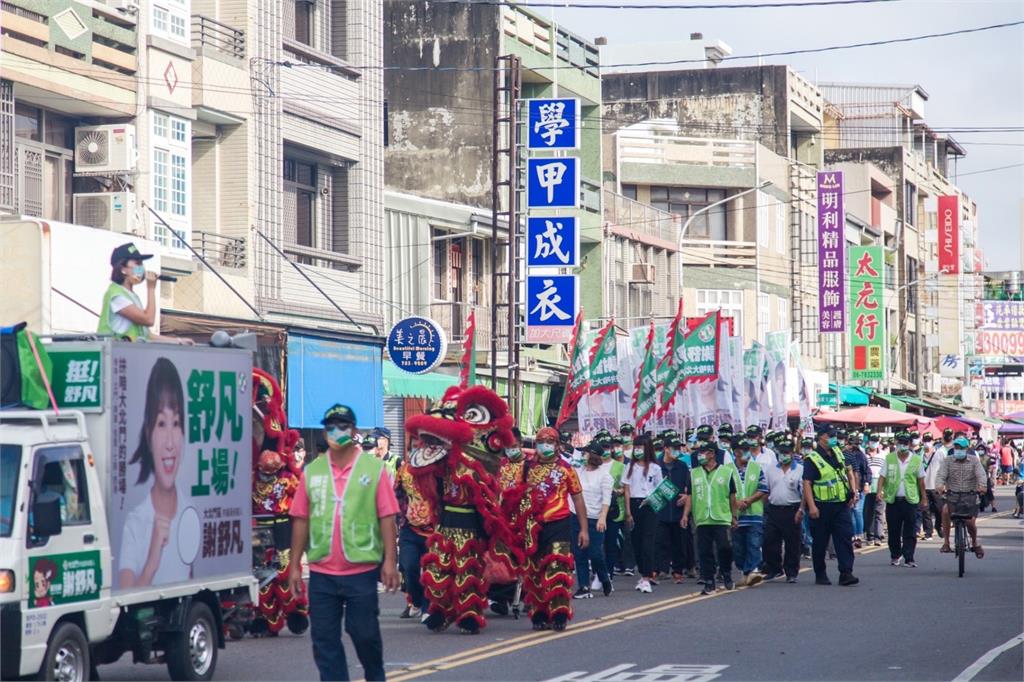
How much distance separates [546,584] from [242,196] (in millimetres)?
11913

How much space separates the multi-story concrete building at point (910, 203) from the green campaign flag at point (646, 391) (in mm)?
41373

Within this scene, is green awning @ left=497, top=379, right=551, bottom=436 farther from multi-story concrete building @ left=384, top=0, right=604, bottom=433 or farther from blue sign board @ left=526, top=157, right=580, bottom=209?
blue sign board @ left=526, top=157, right=580, bottom=209

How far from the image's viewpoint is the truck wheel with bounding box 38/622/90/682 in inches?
400

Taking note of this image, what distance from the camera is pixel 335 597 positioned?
10.0 meters

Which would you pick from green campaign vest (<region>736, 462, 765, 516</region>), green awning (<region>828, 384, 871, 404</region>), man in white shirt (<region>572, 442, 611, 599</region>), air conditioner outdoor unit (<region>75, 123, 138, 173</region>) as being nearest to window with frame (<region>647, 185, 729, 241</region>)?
green awning (<region>828, 384, 871, 404</region>)

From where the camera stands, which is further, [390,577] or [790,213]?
[790,213]

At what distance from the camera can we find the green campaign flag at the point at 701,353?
27719 mm

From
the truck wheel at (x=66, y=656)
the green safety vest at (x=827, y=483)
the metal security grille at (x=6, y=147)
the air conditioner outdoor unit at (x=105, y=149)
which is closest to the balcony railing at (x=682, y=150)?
the air conditioner outdoor unit at (x=105, y=149)

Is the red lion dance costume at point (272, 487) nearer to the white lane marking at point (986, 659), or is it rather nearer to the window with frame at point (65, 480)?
the window with frame at point (65, 480)

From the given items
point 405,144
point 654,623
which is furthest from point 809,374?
point 654,623

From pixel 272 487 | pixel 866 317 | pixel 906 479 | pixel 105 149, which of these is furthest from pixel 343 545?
pixel 866 317

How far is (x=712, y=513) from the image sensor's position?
19578mm

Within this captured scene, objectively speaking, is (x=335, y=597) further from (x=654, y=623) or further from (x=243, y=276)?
(x=243, y=276)

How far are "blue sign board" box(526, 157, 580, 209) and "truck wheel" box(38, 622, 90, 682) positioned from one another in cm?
2246
